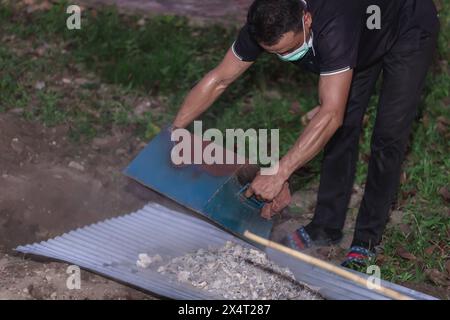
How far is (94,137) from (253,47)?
8.36ft

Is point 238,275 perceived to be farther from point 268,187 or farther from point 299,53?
point 299,53

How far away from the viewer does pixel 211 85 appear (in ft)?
17.4

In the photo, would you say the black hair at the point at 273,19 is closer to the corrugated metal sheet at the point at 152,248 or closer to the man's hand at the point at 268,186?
the man's hand at the point at 268,186

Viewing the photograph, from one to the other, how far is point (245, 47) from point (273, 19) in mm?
653

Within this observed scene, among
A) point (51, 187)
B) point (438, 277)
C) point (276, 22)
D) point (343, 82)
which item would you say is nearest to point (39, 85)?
point (51, 187)

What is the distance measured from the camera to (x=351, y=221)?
6305 millimetres

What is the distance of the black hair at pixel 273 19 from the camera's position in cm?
444

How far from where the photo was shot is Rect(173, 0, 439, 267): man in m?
4.57

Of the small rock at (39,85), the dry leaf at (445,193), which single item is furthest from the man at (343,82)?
the small rock at (39,85)

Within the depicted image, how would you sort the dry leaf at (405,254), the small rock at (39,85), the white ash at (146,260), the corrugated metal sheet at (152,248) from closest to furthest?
the corrugated metal sheet at (152,248) < the white ash at (146,260) < the dry leaf at (405,254) < the small rock at (39,85)

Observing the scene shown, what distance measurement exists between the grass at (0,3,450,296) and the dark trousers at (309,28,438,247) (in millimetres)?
719

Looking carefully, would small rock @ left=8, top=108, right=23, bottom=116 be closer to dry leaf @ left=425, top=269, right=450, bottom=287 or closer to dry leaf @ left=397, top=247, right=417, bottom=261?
dry leaf @ left=397, top=247, right=417, bottom=261

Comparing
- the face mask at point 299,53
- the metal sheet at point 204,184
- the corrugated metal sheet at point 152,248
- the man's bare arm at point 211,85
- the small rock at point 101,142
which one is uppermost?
the face mask at point 299,53

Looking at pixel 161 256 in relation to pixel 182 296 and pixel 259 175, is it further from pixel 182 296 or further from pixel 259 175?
pixel 259 175
